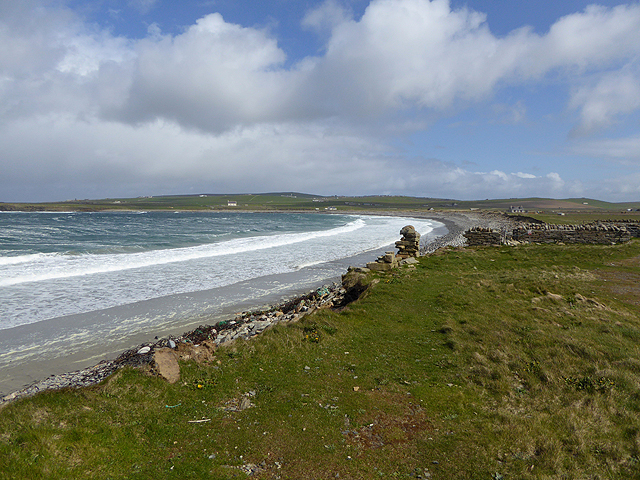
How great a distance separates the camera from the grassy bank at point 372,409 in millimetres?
5938

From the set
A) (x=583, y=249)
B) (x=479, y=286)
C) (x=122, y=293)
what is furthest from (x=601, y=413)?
(x=583, y=249)

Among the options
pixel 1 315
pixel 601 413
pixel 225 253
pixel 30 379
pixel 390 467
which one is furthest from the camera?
pixel 225 253

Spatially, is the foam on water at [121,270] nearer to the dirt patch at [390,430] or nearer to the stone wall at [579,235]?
the dirt patch at [390,430]

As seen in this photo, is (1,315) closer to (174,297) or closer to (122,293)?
(122,293)

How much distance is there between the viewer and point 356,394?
28.0ft

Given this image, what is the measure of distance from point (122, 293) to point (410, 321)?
1871 cm

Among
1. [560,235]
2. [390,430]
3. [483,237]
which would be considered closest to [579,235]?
[560,235]

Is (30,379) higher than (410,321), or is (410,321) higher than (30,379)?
(410,321)

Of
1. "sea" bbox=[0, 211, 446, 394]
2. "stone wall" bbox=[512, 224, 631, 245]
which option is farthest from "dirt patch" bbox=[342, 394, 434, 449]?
"stone wall" bbox=[512, 224, 631, 245]

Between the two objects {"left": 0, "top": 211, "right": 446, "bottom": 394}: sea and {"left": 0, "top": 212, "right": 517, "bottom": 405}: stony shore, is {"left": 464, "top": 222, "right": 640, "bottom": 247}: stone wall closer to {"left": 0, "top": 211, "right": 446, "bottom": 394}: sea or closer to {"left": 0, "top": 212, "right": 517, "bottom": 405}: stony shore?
{"left": 0, "top": 211, "right": 446, "bottom": 394}: sea

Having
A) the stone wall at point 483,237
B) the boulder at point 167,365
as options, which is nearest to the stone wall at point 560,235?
the stone wall at point 483,237

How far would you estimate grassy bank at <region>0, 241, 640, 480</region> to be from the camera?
5.94 metres

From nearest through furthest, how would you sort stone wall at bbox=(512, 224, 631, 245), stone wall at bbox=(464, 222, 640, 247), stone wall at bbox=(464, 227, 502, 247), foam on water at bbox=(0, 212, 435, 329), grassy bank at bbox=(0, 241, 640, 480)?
grassy bank at bbox=(0, 241, 640, 480) < foam on water at bbox=(0, 212, 435, 329) < stone wall at bbox=(512, 224, 631, 245) < stone wall at bbox=(464, 222, 640, 247) < stone wall at bbox=(464, 227, 502, 247)

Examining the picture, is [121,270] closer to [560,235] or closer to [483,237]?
[483,237]
